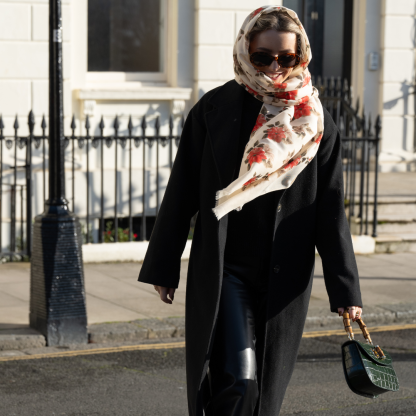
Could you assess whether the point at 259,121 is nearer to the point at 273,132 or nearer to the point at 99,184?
the point at 273,132

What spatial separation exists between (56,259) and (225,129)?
3.03 m

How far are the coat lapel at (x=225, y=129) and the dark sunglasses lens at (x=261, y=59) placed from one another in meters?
0.17

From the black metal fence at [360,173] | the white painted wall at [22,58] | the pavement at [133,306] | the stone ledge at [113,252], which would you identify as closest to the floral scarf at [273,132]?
the pavement at [133,306]

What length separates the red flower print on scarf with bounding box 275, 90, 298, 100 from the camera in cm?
321

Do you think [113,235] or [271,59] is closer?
[271,59]

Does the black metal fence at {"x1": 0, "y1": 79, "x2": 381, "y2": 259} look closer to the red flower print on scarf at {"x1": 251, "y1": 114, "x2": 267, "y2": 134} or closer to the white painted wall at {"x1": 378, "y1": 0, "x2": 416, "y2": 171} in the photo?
the white painted wall at {"x1": 378, "y1": 0, "x2": 416, "y2": 171}

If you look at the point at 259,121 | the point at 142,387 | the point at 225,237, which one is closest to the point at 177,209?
the point at 225,237

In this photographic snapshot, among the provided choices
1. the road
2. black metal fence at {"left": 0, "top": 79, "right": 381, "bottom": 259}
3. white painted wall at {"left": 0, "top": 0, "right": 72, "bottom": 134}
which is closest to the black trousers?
the road

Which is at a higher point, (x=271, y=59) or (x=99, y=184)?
(x=271, y=59)

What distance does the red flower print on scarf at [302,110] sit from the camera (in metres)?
3.27

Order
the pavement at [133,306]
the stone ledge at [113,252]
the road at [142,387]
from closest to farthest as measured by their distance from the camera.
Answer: the road at [142,387], the pavement at [133,306], the stone ledge at [113,252]

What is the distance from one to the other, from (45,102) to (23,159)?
0.77 m

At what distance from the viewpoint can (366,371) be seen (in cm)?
303

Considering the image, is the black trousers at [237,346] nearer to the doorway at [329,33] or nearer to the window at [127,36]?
the window at [127,36]
